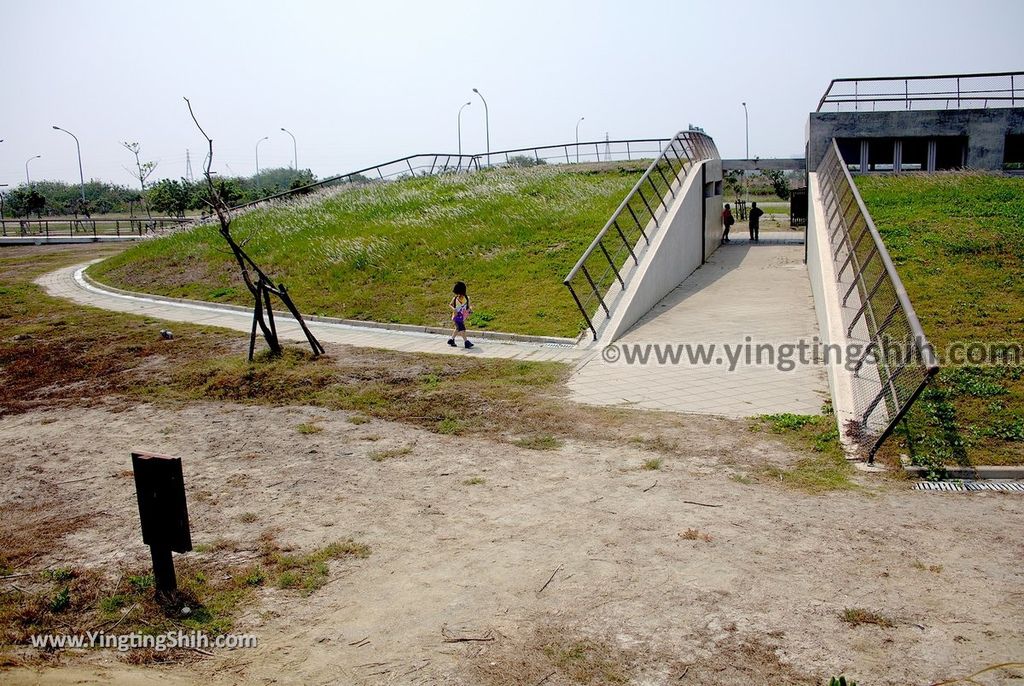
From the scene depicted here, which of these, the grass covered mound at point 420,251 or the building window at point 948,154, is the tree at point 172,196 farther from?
the building window at point 948,154

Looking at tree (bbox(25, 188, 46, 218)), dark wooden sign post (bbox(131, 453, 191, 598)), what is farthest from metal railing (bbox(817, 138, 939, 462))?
tree (bbox(25, 188, 46, 218))

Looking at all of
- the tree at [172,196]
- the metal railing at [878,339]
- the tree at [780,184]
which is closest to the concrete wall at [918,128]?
the metal railing at [878,339]

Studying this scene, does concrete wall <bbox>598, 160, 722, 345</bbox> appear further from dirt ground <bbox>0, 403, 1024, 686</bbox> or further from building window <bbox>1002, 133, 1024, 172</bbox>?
building window <bbox>1002, 133, 1024, 172</bbox>

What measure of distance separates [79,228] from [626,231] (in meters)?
42.8

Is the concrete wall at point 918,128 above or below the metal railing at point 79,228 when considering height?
above

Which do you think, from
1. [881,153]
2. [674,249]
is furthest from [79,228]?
[881,153]

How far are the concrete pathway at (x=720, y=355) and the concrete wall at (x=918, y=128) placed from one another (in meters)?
8.86

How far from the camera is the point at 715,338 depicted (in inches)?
508

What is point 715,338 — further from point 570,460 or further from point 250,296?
point 250,296

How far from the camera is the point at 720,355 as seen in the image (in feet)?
38.8

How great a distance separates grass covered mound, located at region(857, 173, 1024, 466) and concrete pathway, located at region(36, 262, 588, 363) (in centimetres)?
505

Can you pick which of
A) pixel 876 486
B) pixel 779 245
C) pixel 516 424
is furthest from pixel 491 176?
pixel 876 486

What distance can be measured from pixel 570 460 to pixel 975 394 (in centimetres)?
456

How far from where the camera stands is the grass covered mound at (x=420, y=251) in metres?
15.9
